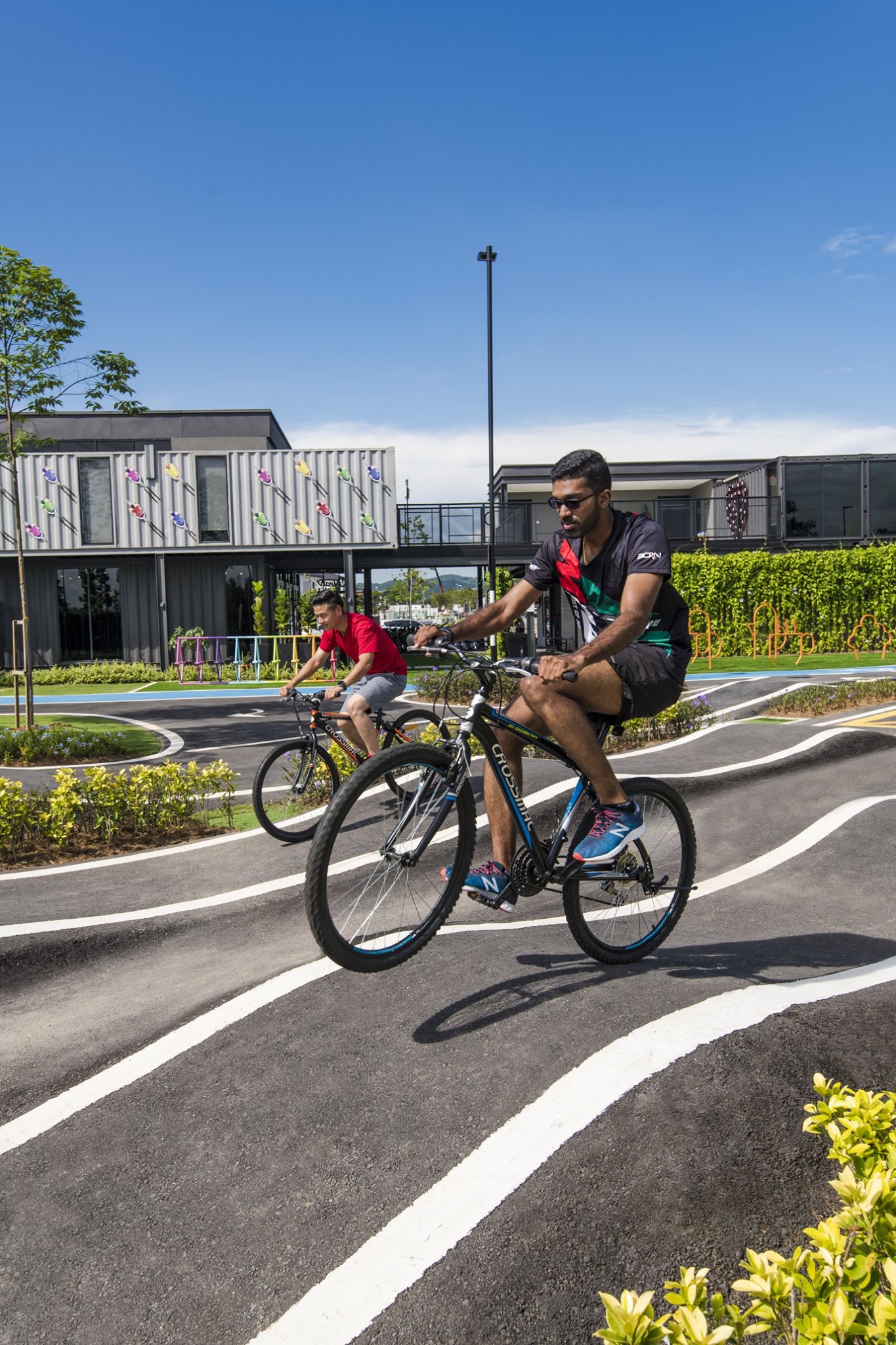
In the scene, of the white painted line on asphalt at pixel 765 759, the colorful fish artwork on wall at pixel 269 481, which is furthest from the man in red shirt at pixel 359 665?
the colorful fish artwork on wall at pixel 269 481

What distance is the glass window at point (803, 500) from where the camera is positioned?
109 feet

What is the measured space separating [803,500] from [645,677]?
3295 cm

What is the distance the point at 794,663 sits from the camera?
24594 millimetres

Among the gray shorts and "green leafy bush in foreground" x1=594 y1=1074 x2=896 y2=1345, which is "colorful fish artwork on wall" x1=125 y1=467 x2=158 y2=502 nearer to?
the gray shorts

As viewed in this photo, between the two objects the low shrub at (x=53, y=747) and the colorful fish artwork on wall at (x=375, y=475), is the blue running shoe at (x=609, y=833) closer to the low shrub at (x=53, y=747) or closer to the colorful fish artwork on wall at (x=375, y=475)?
the low shrub at (x=53, y=747)

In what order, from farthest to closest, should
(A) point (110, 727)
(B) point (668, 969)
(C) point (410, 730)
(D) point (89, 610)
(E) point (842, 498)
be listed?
(E) point (842, 498) < (D) point (89, 610) < (A) point (110, 727) < (C) point (410, 730) < (B) point (668, 969)

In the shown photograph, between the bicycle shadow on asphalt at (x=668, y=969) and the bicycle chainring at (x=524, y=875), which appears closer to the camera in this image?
the bicycle shadow on asphalt at (x=668, y=969)

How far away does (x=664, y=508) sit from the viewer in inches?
1427

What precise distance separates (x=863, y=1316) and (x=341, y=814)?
6.29 feet

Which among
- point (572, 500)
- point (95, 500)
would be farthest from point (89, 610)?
point (572, 500)

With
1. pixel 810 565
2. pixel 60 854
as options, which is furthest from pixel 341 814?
pixel 810 565

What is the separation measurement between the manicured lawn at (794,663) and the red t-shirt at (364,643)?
16.4 metres

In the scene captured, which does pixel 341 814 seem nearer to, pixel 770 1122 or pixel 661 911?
pixel 770 1122

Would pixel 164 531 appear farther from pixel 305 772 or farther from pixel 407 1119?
pixel 407 1119
